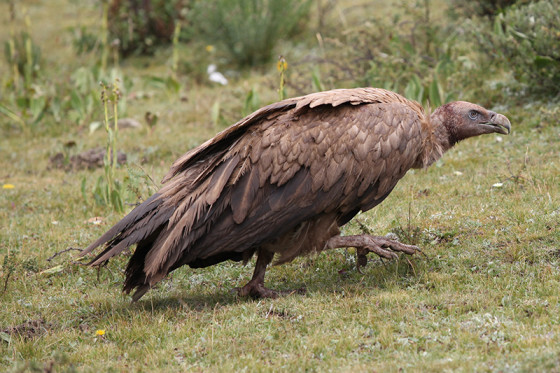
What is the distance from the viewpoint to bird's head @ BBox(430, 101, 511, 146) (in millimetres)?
5938

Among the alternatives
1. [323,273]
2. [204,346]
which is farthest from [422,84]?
[204,346]

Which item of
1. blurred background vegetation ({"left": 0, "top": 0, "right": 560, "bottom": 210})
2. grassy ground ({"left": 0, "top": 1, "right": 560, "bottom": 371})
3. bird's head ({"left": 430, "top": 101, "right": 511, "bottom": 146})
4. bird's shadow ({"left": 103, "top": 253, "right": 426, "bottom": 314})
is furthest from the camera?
blurred background vegetation ({"left": 0, "top": 0, "right": 560, "bottom": 210})

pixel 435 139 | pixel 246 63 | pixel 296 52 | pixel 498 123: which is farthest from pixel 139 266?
pixel 246 63

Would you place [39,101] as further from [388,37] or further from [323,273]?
[323,273]

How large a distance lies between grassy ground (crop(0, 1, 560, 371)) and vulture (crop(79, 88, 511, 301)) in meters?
0.39

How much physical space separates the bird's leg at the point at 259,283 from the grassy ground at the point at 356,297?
4.9 inches

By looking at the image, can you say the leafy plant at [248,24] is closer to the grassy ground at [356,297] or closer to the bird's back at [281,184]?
the grassy ground at [356,297]

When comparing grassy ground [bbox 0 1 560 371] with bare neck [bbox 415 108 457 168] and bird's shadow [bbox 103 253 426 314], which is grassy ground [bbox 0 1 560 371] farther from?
bare neck [bbox 415 108 457 168]

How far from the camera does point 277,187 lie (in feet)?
17.2

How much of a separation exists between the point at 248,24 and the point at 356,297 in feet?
27.8

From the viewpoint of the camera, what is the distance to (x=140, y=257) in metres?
5.35

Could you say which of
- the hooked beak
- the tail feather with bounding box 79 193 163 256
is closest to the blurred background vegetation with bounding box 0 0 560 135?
the hooked beak

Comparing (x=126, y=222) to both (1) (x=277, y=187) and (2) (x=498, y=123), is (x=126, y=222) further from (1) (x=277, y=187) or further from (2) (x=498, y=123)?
(2) (x=498, y=123)

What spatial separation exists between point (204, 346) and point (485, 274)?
213cm
